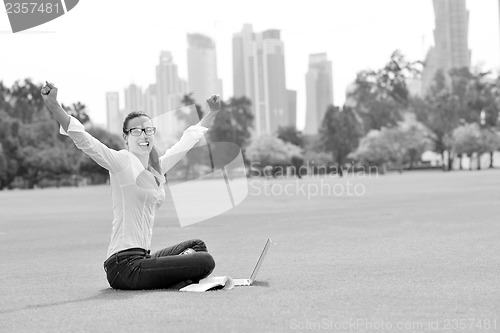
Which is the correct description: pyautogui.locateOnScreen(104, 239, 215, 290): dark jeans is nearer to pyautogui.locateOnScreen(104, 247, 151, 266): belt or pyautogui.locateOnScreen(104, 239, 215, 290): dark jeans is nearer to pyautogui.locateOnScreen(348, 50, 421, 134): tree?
pyautogui.locateOnScreen(104, 247, 151, 266): belt

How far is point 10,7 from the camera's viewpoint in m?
13.8

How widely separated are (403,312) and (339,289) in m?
1.43

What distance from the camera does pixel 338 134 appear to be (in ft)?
404

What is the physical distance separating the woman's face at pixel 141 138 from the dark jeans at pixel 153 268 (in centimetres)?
92

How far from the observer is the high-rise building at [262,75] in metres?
124

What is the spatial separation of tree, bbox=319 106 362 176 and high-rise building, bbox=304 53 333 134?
27392 millimetres

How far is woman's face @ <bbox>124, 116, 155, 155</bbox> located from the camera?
23.7ft

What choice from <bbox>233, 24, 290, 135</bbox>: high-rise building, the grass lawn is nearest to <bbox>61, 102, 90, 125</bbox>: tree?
<bbox>233, 24, 290, 135</bbox>: high-rise building

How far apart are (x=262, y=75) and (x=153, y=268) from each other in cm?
12282

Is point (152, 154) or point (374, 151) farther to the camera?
point (374, 151)

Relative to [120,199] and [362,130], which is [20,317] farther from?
[362,130]

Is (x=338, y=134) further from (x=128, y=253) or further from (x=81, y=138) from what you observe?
(x=81, y=138)

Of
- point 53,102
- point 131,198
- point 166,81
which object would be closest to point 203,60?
point 166,81

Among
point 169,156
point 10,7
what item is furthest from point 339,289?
point 10,7
